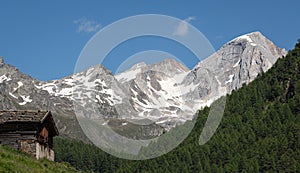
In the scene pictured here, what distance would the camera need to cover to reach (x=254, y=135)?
139625mm

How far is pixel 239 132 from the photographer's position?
147750mm

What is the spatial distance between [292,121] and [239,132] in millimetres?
17264

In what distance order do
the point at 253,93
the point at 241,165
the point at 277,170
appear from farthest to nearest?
1. the point at 253,93
2. the point at 241,165
3. the point at 277,170

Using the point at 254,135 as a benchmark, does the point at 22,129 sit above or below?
below

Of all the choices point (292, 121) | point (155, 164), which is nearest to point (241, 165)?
point (292, 121)

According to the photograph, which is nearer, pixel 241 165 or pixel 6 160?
pixel 6 160

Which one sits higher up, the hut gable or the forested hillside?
the forested hillside

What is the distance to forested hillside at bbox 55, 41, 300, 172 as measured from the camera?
126 meters

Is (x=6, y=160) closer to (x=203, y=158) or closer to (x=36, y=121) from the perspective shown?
(x=36, y=121)

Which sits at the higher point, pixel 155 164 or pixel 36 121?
pixel 155 164

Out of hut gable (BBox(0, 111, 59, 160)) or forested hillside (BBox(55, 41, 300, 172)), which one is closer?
hut gable (BBox(0, 111, 59, 160))

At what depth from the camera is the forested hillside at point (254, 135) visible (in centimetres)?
12612

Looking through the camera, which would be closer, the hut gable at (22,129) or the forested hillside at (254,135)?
the hut gable at (22,129)

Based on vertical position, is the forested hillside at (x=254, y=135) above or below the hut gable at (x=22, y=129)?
above
